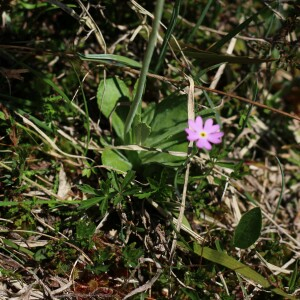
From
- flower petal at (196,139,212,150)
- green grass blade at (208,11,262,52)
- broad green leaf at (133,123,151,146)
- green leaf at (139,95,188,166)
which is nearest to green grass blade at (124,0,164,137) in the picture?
broad green leaf at (133,123,151,146)

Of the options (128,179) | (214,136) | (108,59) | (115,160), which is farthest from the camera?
(115,160)

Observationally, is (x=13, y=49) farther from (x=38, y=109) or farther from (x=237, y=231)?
(x=237, y=231)

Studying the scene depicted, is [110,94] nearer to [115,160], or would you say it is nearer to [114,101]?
[114,101]

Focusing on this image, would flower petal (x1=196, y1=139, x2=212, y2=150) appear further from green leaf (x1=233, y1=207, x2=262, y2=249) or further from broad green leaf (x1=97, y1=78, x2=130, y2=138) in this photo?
broad green leaf (x1=97, y1=78, x2=130, y2=138)

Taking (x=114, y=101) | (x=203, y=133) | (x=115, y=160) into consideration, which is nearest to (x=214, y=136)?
(x=203, y=133)

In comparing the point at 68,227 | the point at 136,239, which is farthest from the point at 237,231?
the point at 68,227

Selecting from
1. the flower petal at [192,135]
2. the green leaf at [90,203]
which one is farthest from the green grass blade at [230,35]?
the green leaf at [90,203]
